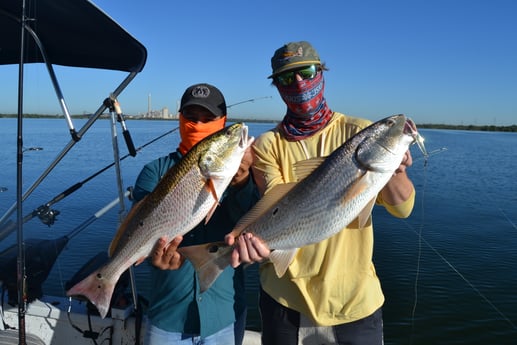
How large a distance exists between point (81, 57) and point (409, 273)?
10664 millimetres

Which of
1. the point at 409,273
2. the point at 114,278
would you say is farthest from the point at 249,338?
the point at 409,273

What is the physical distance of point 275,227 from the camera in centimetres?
322

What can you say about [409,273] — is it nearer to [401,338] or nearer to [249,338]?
[401,338]

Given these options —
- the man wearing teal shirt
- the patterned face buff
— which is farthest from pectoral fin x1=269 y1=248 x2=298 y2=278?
the patterned face buff

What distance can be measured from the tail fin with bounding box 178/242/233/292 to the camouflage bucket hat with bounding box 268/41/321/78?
5.12 ft

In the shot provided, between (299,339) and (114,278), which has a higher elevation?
(114,278)

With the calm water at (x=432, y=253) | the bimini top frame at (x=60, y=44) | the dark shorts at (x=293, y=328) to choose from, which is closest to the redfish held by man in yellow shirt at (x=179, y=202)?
the dark shorts at (x=293, y=328)

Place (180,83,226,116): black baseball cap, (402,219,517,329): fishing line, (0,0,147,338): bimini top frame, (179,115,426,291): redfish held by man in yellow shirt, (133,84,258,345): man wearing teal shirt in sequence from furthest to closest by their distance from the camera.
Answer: (402,219,517,329): fishing line < (0,0,147,338): bimini top frame < (180,83,226,116): black baseball cap < (133,84,258,345): man wearing teal shirt < (179,115,426,291): redfish held by man in yellow shirt

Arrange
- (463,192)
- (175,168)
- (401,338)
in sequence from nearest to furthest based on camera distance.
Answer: (175,168) → (401,338) → (463,192)

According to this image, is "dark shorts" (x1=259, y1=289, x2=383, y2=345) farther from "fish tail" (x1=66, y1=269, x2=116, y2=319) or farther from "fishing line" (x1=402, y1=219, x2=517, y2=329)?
"fishing line" (x1=402, y1=219, x2=517, y2=329)

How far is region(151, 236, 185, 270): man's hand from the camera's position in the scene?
3238mm

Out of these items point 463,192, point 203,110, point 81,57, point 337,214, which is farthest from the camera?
point 463,192

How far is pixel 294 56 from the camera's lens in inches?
133

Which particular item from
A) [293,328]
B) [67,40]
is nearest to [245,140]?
[293,328]
